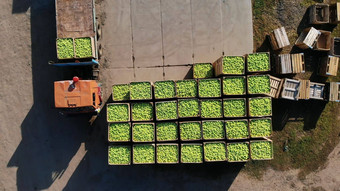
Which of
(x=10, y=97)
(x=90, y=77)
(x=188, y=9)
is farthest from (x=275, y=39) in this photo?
(x=10, y=97)

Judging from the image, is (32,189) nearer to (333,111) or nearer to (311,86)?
(311,86)

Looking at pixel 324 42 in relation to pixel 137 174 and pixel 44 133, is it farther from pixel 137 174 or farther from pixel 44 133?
pixel 44 133

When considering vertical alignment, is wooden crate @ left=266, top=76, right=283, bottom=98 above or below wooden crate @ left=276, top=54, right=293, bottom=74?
below

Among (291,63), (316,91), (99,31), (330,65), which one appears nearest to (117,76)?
(99,31)

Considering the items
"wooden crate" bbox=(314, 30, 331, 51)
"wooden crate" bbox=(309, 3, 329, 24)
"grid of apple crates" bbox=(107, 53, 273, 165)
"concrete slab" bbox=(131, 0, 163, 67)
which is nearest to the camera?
"grid of apple crates" bbox=(107, 53, 273, 165)

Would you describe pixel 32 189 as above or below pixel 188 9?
below

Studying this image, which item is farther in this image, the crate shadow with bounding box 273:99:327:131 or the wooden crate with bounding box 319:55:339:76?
the crate shadow with bounding box 273:99:327:131

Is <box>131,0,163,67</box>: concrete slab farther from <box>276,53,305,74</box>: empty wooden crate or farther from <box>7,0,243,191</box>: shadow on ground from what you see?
<box>276,53,305,74</box>: empty wooden crate

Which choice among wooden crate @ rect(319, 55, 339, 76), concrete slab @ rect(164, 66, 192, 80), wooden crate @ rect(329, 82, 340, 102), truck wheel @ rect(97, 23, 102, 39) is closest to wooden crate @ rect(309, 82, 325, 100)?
wooden crate @ rect(329, 82, 340, 102)
